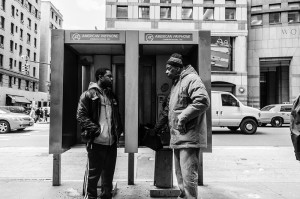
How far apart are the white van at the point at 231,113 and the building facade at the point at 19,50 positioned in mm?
24334

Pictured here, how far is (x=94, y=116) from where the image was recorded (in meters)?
4.05

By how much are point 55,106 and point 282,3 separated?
3051cm

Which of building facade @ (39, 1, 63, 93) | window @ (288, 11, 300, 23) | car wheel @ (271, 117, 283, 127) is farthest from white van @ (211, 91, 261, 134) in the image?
building facade @ (39, 1, 63, 93)

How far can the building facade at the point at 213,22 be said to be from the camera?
29.7 metres

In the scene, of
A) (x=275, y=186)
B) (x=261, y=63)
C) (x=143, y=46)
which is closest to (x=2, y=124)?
(x=143, y=46)

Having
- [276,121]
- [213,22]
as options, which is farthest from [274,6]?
[276,121]

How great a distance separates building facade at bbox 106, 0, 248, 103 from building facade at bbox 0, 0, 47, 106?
12.3m

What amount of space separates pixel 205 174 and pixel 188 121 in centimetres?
316

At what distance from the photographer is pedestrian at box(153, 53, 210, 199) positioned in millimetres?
3520

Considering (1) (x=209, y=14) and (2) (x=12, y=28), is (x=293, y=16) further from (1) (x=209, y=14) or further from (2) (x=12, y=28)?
(2) (x=12, y=28)

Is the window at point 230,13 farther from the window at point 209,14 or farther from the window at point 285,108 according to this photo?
the window at point 285,108

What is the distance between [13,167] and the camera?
6930 mm

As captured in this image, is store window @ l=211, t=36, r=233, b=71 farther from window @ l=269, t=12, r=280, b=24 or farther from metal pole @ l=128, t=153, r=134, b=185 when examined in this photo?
metal pole @ l=128, t=153, r=134, b=185

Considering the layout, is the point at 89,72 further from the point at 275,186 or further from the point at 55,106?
the point at 275,186
